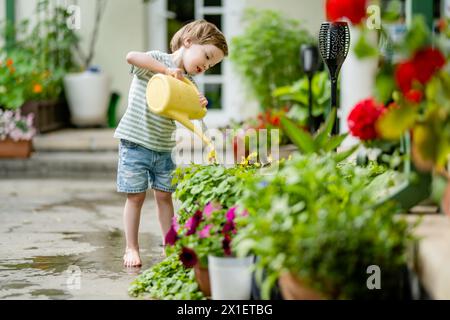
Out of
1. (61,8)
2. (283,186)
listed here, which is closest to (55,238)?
(283,186)

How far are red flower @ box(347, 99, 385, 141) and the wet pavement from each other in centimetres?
117

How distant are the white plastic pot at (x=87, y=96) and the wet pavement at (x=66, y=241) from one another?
2077mm

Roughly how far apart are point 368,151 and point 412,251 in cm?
82

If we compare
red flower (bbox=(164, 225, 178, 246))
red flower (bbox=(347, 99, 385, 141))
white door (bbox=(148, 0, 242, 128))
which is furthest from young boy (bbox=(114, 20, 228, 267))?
white door (bbox=(148, 0, 242, 128))

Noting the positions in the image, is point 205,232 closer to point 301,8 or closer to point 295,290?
point 295,290

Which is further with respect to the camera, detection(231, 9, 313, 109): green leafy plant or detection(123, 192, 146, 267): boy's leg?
detection(231, 9, 313, 109): green leafy plant

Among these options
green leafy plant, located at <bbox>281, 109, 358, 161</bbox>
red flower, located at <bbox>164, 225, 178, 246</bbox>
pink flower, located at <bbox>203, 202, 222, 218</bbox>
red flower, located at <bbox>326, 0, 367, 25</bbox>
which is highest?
red flower, located at <bbox>326, 0, 367, 25</bbox>

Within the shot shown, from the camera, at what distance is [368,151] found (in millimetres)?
3756

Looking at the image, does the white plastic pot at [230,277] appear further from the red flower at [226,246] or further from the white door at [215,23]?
the white door at [215,23]

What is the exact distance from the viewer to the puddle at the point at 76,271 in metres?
3.64

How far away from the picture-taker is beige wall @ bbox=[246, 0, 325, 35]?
971 cm

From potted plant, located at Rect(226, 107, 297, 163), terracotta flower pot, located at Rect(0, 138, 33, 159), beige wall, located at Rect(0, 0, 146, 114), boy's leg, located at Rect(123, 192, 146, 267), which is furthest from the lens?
beige wall, located at Rect(0, 0, 146, 114)

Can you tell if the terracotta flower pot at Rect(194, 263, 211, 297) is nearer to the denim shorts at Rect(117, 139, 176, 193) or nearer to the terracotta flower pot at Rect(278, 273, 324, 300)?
the terracotta flower pot at Rect(278, 273, 324, 300)

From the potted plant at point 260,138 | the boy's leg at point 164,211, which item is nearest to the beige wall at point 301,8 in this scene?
the potted plant at point 260,138
